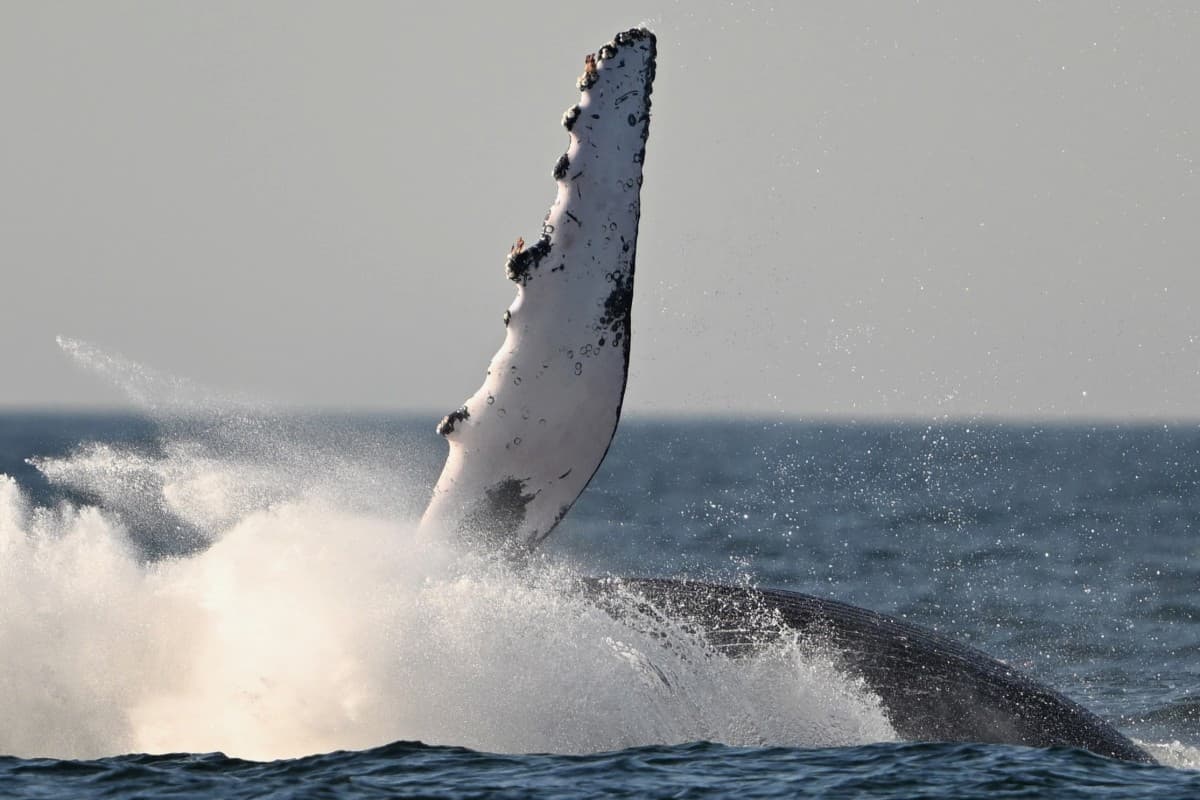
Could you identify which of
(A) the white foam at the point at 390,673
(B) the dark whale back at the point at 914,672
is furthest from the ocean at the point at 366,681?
(B) the dark whale back at the point at 914,672

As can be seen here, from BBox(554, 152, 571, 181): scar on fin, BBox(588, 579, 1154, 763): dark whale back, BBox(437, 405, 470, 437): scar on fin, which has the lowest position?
BBox(588, 579, 1154, 763): dark whale back

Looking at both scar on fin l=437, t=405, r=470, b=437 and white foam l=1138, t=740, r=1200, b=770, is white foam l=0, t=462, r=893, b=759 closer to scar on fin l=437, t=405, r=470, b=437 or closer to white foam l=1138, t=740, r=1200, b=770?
scar on fin l=437, t=405, r=470, b=437

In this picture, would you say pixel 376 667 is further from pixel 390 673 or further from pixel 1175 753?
pixel 1175 753

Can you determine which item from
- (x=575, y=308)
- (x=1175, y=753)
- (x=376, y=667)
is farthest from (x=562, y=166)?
(x=1175, y=753)

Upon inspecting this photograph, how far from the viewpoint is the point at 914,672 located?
12016 mm

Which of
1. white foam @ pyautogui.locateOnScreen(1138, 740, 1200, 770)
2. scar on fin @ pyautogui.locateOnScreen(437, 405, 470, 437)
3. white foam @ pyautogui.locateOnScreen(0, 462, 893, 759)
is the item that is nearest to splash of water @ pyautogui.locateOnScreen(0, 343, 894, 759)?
white foam @ pyautogui.locateOnScreen(0, 462, 893, 759)

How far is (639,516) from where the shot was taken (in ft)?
175

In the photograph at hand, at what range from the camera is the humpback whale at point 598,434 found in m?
10.8

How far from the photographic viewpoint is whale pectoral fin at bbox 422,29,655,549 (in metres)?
10.7

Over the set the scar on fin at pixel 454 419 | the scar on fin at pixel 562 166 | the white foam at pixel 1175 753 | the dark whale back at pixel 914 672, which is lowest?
the white foam at pixel 1175 753

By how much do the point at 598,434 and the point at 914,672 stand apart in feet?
9.70

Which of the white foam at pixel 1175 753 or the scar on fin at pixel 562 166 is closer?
the scar on fin at pixel 562 166

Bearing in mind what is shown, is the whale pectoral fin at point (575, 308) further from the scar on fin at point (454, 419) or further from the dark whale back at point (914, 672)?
the dark whale back at point (914, 672)

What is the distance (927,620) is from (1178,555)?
15439 mm
